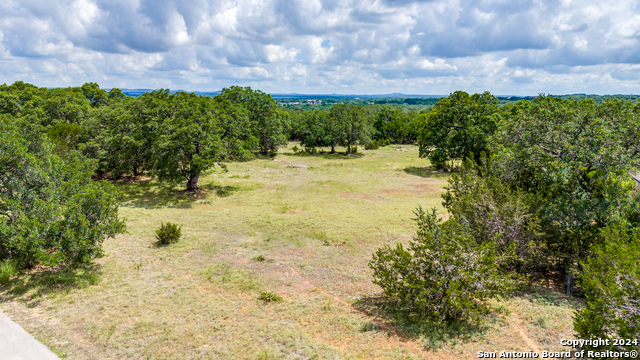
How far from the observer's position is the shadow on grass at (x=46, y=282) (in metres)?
12.0

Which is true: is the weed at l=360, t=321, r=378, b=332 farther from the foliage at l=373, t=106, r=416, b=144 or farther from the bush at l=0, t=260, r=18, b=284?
the foliage at l=373, t=106, r=416, b=144

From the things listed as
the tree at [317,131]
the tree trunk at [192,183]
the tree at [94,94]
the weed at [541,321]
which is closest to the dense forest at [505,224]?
the weed at [541,321]

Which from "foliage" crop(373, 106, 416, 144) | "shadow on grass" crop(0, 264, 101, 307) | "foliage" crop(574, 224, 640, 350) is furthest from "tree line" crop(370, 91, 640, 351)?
"foliage" crop(373, 106, 416, 144)

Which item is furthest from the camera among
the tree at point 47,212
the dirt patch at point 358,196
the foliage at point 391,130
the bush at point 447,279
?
the foliage at point 391,130

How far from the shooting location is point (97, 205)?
13.6 meters

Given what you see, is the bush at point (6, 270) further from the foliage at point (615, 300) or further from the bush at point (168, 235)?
the foliage at point (615, 300)

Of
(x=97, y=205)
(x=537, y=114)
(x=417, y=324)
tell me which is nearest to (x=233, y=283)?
(x=97, y=205)

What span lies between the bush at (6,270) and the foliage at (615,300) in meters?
19.3

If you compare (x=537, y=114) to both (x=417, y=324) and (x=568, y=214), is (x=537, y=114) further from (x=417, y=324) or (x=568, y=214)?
(x=417, y=324)

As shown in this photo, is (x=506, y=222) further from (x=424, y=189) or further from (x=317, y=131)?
(x=317, y=131)

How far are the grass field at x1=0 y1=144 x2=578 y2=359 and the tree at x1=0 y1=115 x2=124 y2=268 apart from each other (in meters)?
1.61

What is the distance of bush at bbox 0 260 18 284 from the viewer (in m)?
12.6

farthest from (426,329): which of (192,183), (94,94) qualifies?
(94,94)

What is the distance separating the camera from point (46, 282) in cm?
1299
